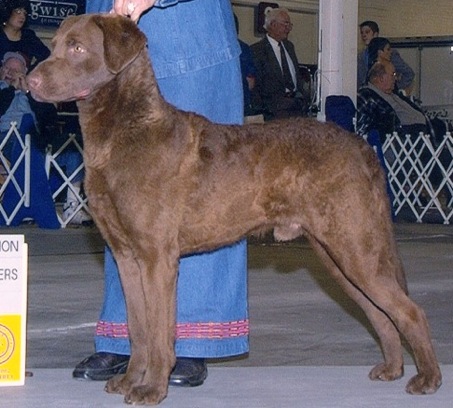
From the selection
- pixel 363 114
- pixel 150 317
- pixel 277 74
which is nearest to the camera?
pixel 150 317

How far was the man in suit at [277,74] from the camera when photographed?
11422 mm

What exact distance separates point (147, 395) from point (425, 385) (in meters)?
0.96

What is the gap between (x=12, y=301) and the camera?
387cm

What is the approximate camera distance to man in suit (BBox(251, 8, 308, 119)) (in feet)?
37.5

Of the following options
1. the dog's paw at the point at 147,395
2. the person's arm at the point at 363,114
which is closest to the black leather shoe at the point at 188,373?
the dog's paw at the point at 147,395

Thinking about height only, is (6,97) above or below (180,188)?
below

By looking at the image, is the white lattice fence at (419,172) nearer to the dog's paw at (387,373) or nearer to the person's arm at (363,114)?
the person's arm at (363,114)

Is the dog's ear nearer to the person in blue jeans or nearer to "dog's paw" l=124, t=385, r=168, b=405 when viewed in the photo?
the person in blue jeans

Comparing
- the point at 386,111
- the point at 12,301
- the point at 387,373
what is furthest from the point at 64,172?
the point at 387,373

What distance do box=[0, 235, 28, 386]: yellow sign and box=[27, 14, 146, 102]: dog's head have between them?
0.68 metres

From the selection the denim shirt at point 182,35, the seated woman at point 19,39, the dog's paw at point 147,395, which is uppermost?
the denim shirt at point 182,35

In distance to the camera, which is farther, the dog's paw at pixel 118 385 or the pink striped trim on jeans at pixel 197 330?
the pink striped trim on jeans at pixel 197 330

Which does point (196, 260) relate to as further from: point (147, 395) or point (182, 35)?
point (182, 35)

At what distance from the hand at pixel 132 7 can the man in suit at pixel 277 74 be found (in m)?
7.72
